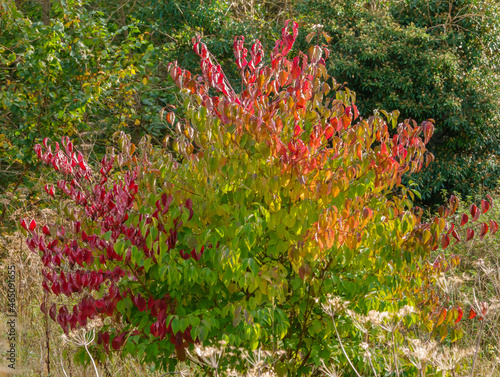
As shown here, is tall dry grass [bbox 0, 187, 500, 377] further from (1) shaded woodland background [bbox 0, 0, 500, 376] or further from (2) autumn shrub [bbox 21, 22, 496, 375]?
(1) shaded woodland background [bbox 0, 0, 500, 376]

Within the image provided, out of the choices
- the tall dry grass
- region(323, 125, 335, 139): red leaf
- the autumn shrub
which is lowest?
the tall dry grass

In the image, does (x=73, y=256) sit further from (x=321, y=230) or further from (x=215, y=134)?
(x=321, y=230)

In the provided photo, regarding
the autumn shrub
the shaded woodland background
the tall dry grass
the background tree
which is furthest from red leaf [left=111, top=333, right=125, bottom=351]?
the background tree

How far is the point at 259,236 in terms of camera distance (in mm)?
2996

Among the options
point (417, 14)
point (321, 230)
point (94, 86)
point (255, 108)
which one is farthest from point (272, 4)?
point (321, 230)

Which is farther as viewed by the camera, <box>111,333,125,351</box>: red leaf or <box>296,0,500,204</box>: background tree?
<box>296,0,500,204</box>: background tree

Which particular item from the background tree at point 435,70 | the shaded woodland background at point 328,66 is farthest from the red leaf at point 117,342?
the background tree at point 435,70

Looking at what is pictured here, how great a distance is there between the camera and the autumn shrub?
2.85m

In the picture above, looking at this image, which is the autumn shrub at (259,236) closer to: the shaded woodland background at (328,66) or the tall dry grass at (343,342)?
the tall dry grass at (343,342)

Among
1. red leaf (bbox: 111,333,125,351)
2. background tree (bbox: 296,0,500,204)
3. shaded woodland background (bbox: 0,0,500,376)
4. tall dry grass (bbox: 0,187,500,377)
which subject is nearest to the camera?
tall dry grass (bbox: 0,187,500,377)

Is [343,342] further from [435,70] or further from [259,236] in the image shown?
[435,70]

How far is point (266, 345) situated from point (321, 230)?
3.30 feet

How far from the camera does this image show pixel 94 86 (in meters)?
8.22

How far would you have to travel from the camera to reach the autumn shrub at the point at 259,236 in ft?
9.34
